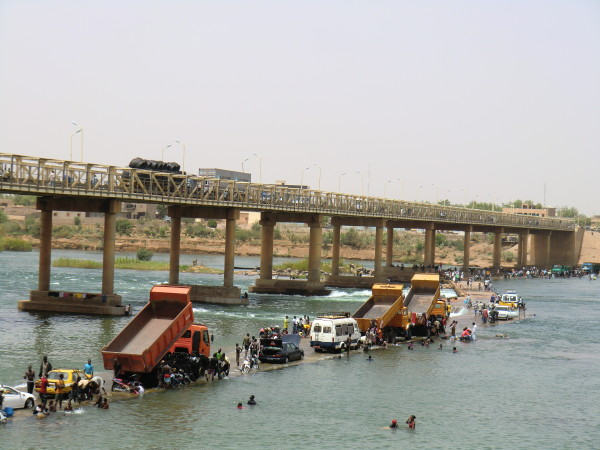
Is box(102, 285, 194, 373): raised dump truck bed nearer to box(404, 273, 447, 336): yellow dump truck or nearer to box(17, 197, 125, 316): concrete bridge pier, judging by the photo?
box(404, 273, 447, 336): yellow dump truck

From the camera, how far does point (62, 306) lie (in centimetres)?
8419

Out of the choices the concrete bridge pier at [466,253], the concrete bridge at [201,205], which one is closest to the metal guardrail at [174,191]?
the concrete bridge at [201,205]

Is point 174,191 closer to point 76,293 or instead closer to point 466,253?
point 76,293

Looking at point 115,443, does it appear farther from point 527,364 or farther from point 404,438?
point 527,364

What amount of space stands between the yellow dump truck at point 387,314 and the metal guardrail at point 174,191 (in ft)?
97.4

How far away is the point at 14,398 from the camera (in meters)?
39.6

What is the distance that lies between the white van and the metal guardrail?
101ft

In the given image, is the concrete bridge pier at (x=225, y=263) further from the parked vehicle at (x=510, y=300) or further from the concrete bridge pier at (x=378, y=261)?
the concrete bridge pier at (x=378, y=261)

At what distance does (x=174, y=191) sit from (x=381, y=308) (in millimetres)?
34577

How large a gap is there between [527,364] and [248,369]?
810 inches

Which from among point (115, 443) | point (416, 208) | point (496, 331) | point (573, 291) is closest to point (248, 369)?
point (115, 443)

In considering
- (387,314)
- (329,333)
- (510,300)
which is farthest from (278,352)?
(510,300)

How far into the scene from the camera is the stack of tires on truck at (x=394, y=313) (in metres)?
67.0

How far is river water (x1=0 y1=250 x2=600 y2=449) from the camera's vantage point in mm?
38375
